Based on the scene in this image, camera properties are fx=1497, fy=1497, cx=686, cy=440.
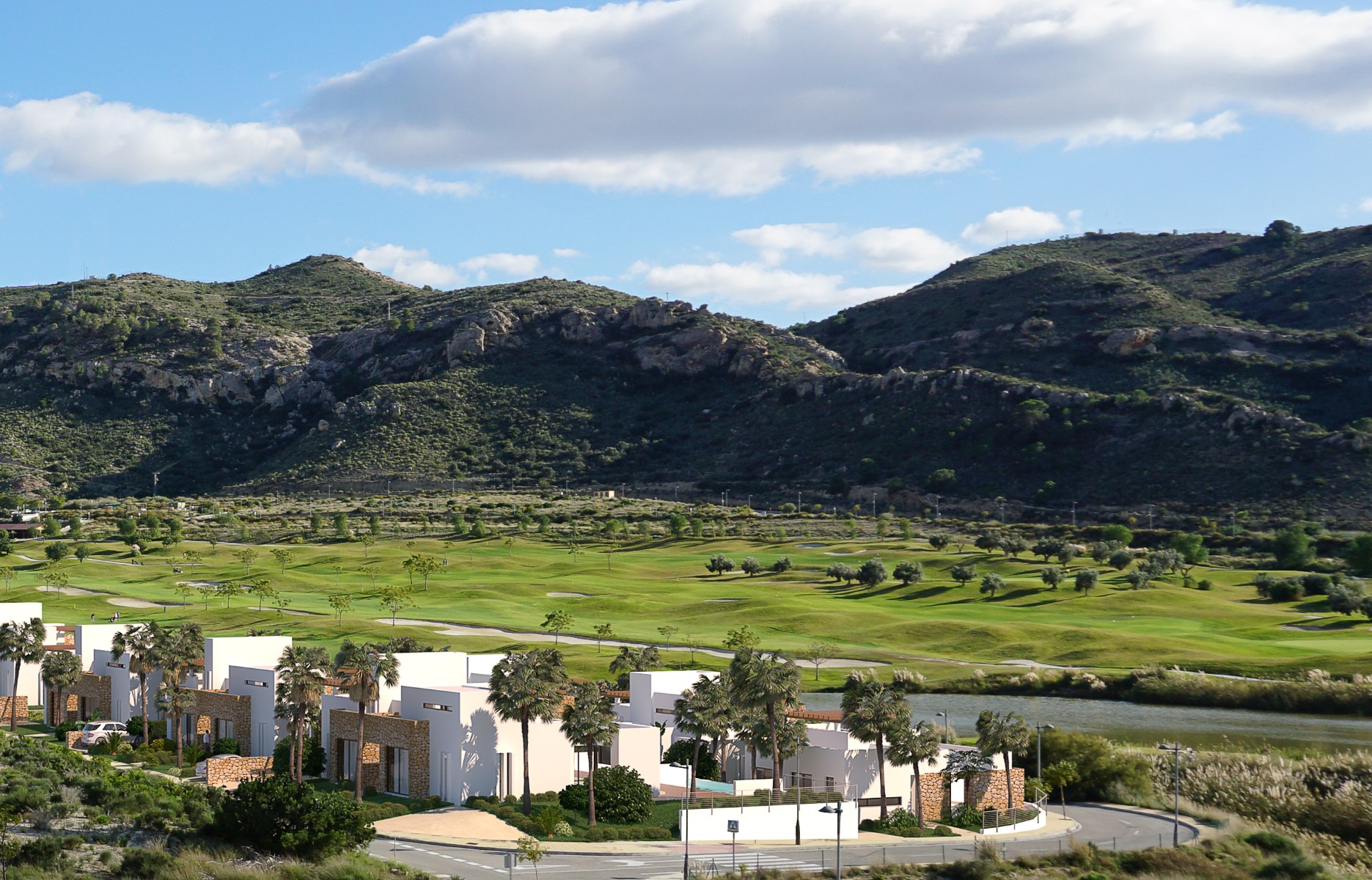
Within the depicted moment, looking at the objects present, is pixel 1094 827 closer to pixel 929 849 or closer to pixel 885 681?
pixel 929 849

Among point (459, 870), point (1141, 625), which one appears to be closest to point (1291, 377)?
point (1141, 625)

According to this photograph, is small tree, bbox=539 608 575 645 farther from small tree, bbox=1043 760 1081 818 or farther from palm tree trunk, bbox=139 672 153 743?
small tree, bbox=1043 760 1081 818

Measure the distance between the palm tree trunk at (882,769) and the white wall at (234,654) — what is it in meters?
28.7

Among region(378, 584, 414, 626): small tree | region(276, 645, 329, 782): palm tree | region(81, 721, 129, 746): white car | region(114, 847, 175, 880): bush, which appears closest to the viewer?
region(114, 847, 175, 880): bush

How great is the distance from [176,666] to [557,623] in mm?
32442

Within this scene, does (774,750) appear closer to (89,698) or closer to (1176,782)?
(1176,782)

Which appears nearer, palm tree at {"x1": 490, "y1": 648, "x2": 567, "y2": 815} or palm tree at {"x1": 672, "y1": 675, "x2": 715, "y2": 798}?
palm tree at {"x1": 490, "y1": 648, "x2": 567, "y2": 815}

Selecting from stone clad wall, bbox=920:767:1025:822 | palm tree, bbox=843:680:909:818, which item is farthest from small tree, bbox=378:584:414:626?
stone clad wall, bbox=920:767:1025:822

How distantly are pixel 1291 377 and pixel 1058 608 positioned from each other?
8027 centimetres

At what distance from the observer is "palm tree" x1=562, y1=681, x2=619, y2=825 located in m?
53.7

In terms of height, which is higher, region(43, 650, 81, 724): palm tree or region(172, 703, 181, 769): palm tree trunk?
region(43, 650, 81, 724): palm tree

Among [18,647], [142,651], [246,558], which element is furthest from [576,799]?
[246,558]

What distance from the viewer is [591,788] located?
52.7m

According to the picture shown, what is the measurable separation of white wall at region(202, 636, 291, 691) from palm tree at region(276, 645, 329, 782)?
848cm
